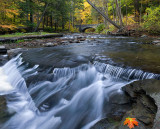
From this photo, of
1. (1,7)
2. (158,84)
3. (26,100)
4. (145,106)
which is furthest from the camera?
(1,7)

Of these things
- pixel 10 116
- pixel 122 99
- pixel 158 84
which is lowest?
pixel 10 116

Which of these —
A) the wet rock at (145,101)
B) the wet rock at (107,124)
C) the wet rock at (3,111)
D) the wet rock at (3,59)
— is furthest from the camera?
the wet rock at (3,59)

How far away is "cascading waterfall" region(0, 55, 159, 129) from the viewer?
11.1ft

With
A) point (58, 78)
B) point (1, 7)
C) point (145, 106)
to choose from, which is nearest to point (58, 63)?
point (58, 78)

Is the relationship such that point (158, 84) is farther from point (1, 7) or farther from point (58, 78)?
point (1, 7)

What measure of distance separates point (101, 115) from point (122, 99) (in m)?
0.68

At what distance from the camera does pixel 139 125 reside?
220cm

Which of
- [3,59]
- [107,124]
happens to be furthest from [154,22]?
[107,124]

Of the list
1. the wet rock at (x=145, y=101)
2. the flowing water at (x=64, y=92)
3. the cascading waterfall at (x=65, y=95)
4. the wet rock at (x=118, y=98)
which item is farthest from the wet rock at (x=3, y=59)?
the wet rock at (x=145, y=101)

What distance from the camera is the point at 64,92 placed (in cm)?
421

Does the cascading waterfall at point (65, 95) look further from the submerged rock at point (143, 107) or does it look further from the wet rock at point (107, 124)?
the submerged rock at point (143, 107)

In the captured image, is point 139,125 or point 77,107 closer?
point 139,125

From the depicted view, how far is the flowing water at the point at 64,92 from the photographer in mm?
Result: 3396

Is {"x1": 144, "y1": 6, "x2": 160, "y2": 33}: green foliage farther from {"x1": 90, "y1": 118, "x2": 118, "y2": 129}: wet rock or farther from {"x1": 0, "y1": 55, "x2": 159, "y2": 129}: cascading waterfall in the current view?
{"x1": 90, "y1": 118, "x2": 118, "y2": 129}: wet rock
